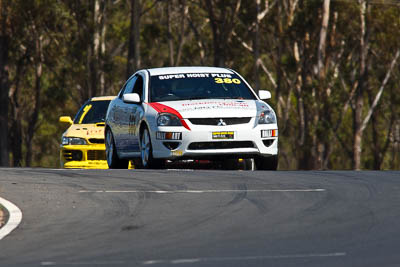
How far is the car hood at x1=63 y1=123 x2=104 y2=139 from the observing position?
1766cm

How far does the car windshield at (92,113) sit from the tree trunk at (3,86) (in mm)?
22722

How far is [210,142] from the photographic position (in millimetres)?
13672

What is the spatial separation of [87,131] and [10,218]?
8870 mm

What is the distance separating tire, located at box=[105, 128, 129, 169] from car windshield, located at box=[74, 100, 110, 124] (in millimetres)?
1718

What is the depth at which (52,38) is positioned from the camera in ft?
143

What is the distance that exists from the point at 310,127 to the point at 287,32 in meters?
4.25

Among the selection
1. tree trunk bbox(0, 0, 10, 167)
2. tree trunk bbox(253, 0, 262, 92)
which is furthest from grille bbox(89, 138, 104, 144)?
tree trunk bbox(0, 0, 10, 167)

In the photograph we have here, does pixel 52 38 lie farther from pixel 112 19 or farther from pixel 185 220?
pixel 185 220

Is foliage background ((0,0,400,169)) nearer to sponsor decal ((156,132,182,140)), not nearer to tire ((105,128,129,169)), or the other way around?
tire ((105,128,129,169))

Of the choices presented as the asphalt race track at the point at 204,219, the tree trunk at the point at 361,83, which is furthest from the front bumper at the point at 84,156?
the tree trunk at the point at 361,83

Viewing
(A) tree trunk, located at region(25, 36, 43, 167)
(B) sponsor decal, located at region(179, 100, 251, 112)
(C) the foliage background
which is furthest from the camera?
(A) tree trunk, located at region(25, 36, 43, 167)

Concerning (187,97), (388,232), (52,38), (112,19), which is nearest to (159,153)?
(187,97)

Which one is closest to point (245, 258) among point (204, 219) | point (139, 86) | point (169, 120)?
point (204, 219)

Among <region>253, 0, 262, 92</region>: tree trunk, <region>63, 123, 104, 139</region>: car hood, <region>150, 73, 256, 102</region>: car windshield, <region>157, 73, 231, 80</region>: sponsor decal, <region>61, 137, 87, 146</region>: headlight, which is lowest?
<region>61, 137, 87, 146</region>: headlight
